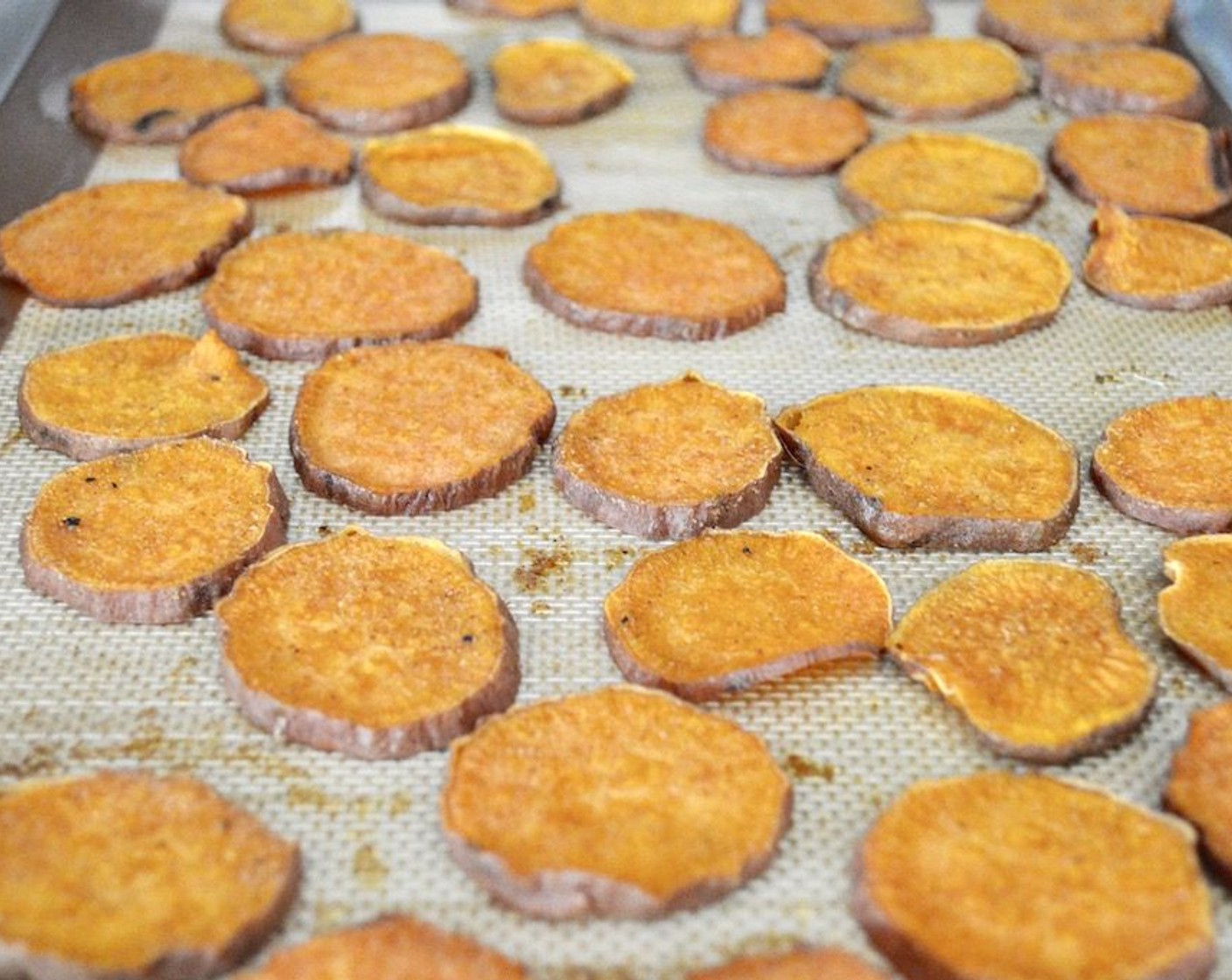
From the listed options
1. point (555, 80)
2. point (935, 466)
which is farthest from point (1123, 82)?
point (935, 466)

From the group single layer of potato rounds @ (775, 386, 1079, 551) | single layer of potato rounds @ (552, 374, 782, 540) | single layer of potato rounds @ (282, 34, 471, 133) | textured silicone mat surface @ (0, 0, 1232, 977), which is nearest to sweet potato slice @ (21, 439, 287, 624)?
textured silicone mat surface @ (0, 0, 1232, 977)

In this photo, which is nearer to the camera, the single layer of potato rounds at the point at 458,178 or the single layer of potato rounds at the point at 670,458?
the single layer of potato rounds at the point at 670,458

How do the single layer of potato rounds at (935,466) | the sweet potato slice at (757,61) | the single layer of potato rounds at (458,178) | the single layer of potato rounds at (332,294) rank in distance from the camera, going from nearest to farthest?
the single layer of potato rounds at (935,466)
the single layer of potato rounds at (332,294)
the single layer of potato rounds at (458,178)
the sweet potato slice at (757,61)

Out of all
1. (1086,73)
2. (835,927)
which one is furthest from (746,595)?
(1086,73)

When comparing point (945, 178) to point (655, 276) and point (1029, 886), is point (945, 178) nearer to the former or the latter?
point (655, 276)

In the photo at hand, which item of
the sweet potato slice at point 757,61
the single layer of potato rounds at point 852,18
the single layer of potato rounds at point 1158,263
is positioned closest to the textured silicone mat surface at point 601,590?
the single layer of potato rounds at point 1158,263

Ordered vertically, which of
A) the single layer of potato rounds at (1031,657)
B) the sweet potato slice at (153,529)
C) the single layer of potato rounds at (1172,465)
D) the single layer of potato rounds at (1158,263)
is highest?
the single layer of potato rounds at (1158,263)

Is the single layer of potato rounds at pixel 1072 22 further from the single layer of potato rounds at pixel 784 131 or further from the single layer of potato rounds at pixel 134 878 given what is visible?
the single layer of potato rounds at pixel 134 878
